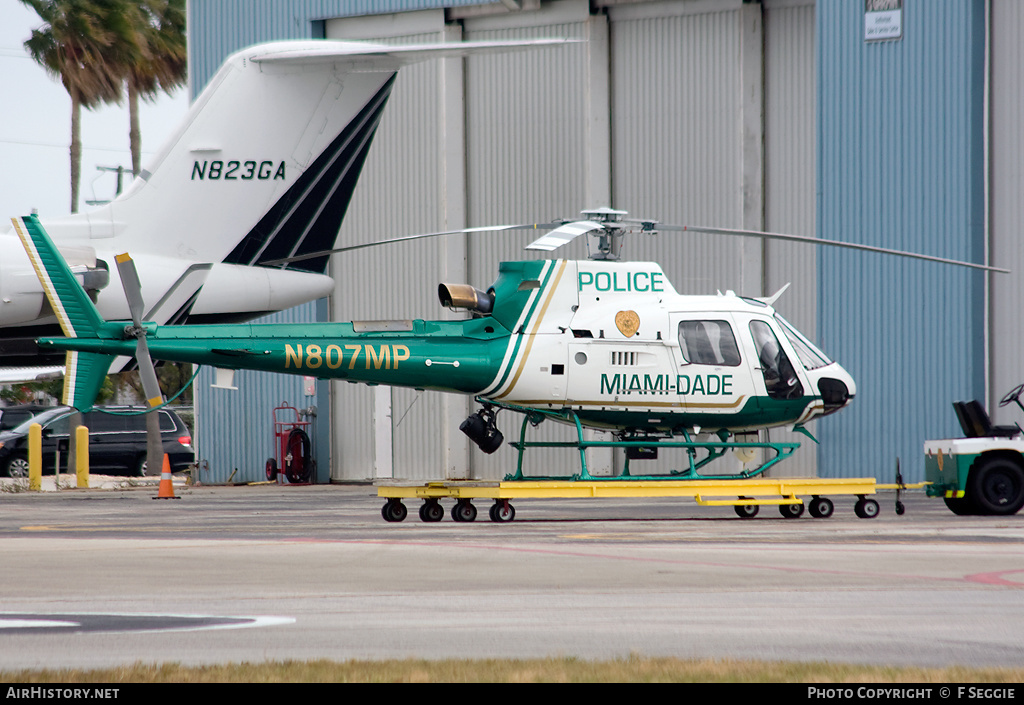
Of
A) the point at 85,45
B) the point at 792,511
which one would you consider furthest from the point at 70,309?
the point at 85,45

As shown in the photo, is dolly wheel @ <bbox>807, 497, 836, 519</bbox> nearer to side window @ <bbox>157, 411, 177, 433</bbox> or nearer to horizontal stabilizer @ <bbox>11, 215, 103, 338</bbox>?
horizontal stabilizer @ <bbox>11, 215, 103, 338</bbox>

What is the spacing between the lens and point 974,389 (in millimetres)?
21469

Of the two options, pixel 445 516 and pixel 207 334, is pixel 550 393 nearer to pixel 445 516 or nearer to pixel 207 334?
pixel 445 516

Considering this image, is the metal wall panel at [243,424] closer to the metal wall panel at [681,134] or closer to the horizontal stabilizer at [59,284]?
the metal wall panel at [681,134]

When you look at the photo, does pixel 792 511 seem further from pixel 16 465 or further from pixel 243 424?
pixel 16 465

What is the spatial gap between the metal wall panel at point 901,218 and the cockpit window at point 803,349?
697cm

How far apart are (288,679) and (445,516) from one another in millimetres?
10874

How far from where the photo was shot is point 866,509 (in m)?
14.6

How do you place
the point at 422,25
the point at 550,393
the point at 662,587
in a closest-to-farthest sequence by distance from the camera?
the point at 662,587 → the point at 550,393 → the point at 422,25

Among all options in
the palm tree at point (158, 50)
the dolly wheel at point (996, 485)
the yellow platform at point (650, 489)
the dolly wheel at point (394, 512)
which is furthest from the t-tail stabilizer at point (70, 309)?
the palm tree at point (158, 50)

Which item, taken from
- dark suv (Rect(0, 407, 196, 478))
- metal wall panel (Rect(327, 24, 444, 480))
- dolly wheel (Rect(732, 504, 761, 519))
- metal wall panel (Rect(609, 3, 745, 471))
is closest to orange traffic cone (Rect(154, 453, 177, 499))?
metal wall panel (Rect(327, 24, 444, 480))

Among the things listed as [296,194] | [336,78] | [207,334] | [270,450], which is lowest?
[270,450]

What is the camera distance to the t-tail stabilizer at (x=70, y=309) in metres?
12.9

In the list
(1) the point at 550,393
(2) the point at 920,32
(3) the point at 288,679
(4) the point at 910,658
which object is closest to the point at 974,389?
(2) the point at 920,32
